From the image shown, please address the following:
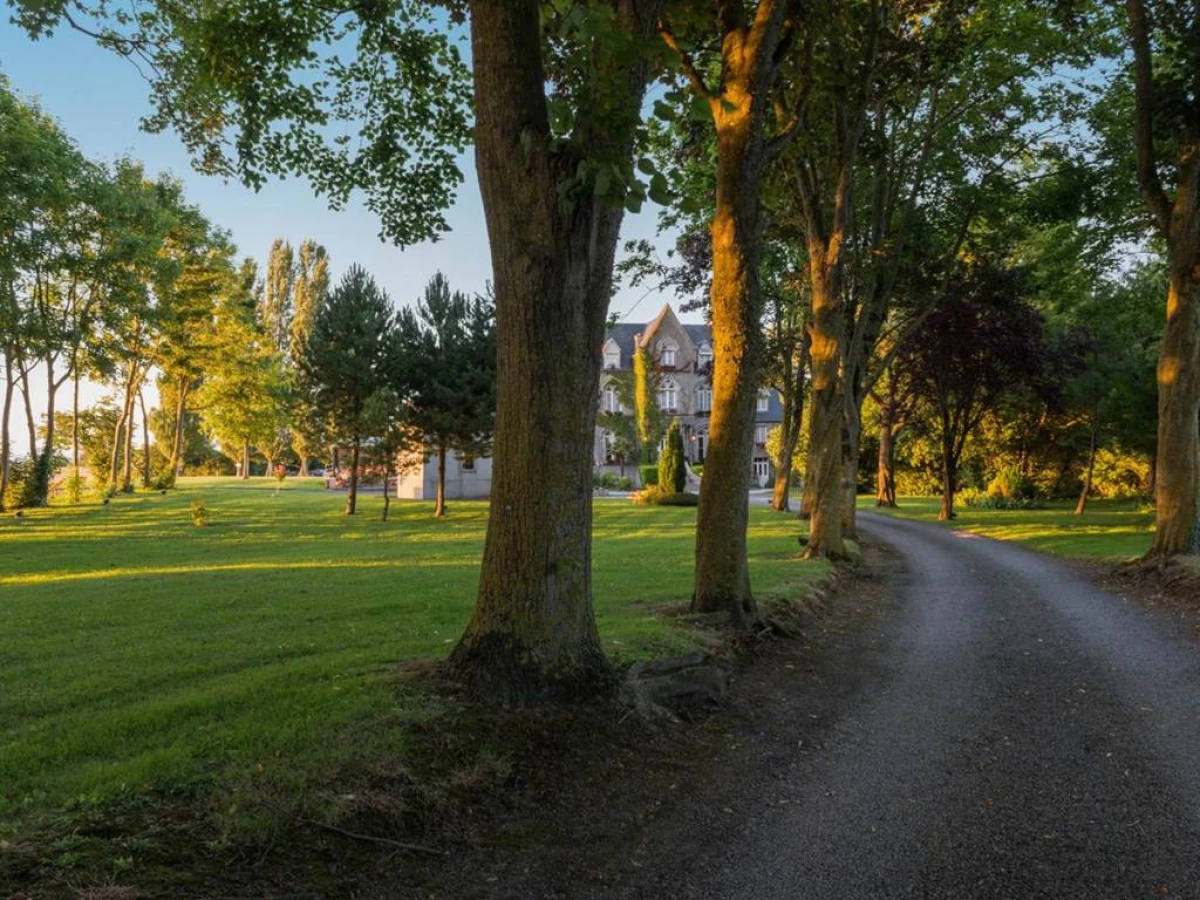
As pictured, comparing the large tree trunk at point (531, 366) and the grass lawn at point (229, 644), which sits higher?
the large tree trunk at point (531, 366)

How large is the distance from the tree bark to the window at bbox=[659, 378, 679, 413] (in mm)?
57140

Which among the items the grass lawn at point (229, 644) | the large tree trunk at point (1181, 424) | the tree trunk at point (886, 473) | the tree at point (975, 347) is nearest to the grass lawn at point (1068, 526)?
the tree trunk at point (886, 473)

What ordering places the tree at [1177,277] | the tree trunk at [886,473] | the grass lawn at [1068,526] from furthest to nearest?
the tree trunk at [886,473] < the grass lawn at [1068,526] < the tree at [1177,277]

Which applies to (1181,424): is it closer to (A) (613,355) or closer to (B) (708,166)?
(B) (708,166)

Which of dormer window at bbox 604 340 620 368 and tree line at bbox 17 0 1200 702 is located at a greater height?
dormer window at bbox 604 340 620 368

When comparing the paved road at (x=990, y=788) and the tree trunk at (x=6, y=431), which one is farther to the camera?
the tree trunk at (x=6, y=431)

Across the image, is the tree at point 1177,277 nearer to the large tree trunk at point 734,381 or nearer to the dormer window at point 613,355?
the large tree trunk at point 734,381

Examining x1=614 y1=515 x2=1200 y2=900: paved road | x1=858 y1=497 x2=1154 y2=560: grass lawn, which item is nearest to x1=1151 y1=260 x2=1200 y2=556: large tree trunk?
x1=858 y1=497 x2=1154 y2=560: grass lawn

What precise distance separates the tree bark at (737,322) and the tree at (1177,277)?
8.22m

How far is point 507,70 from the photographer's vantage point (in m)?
4.99

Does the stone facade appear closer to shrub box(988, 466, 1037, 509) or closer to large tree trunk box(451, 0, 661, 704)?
shrub box(988, 466, 1037, 509)

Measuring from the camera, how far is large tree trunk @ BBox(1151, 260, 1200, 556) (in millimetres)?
13203

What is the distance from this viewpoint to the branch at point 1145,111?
12.3m

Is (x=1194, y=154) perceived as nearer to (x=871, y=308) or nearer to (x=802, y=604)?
(x=871, y=308)
